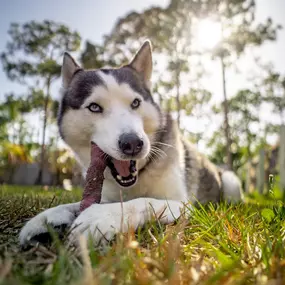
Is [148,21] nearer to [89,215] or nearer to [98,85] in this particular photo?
[98,85]

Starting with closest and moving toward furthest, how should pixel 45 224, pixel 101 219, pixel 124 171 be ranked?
pixel 45 224 → pixel 101 219 → pixel 124 171

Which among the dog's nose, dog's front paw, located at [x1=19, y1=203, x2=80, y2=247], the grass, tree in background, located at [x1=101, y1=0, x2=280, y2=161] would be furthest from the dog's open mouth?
tree in background, located at [x1=101, y1=0, x2=280, y2=161]

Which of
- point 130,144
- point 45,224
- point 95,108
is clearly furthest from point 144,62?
point 45,224

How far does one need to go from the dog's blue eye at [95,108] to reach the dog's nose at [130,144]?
2.26 ft

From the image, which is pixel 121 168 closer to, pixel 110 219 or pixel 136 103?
pixel 136 103

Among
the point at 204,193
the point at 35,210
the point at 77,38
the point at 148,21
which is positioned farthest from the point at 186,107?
the point at 35,210

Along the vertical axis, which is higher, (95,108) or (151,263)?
(95,108)

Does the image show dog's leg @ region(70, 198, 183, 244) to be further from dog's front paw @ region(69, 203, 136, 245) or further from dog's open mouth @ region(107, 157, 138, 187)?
dog's open mouth @ region(107, 157, 138, 187)

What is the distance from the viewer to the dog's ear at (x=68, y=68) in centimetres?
376

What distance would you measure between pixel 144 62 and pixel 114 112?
44.6 inches

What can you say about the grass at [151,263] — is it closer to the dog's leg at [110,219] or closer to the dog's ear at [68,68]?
the dog's leg at [110,219]

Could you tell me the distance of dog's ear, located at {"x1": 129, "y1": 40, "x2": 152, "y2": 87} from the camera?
3.80 m

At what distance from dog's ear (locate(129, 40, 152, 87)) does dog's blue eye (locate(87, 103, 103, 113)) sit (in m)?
0.91

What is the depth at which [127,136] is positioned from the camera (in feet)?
8.22
